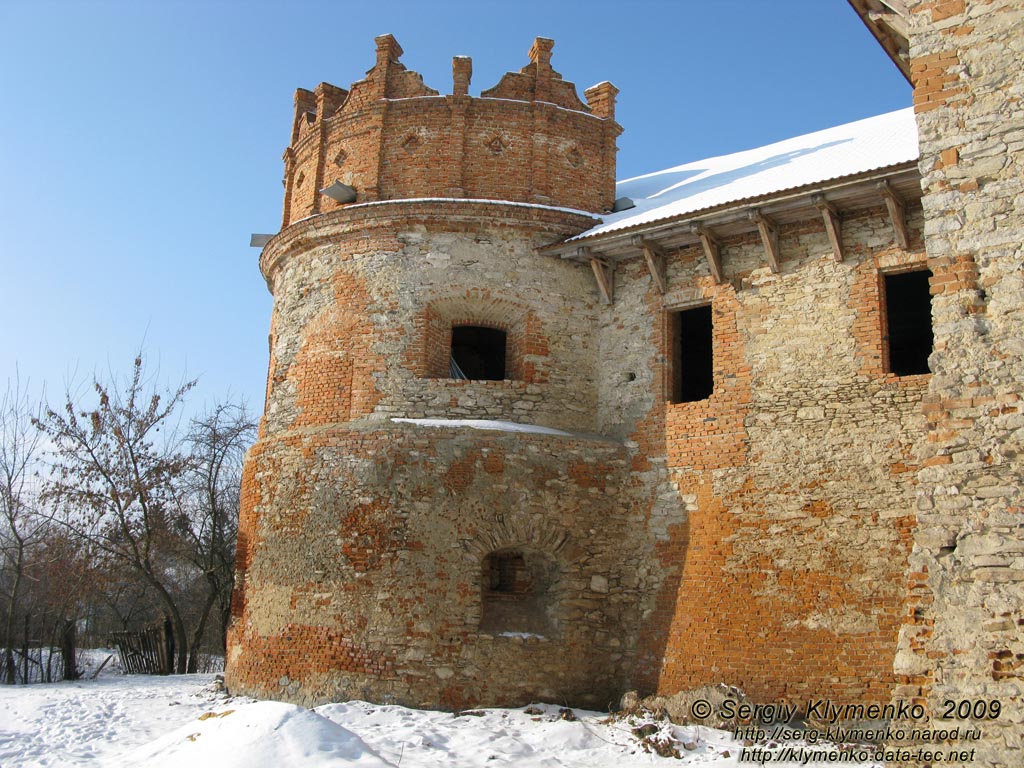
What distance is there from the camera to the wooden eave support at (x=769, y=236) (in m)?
10.4

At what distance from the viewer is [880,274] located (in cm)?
1000

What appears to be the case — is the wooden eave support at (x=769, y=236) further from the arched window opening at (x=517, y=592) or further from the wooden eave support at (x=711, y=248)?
the arched window opening at (x=517, y=592)

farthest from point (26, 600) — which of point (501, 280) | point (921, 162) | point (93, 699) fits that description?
point (921, 162)

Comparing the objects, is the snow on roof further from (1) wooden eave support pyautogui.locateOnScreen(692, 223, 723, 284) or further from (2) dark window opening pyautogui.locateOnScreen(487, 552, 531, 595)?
(2) dark window opening pyautogui.locateOnScreen(487, 552, 531, 595)

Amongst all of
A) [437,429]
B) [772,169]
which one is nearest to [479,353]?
[437,429]

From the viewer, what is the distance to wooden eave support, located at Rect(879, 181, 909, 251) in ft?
31.3

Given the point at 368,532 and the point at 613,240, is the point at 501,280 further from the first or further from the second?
the point at 368,532

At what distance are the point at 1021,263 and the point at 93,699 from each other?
11687 millimetres

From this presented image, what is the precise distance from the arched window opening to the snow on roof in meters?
4.21

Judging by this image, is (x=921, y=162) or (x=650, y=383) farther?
(x=650, y=383)

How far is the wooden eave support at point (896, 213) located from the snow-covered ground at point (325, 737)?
5397 mm

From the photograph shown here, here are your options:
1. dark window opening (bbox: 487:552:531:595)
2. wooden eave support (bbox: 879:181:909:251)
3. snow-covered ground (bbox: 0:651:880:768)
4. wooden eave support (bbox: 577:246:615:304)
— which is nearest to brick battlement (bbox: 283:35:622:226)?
wooden eave support (bbox: 577:246:615:304)

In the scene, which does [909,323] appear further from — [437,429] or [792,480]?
[437,429]

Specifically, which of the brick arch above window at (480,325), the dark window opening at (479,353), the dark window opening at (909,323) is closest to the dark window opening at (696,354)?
the brick arch above window at (480,325)
